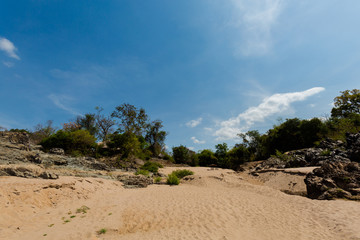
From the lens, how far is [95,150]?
23797 mm

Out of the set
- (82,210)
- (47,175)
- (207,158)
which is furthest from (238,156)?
(47,175)

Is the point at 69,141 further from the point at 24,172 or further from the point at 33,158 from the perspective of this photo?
the point at 24,172

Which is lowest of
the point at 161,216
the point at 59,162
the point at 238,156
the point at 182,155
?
the point at 161,216

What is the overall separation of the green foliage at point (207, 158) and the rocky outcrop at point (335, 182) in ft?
69.1

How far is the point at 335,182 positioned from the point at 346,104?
119 feet

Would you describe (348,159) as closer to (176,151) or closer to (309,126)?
(309,126)

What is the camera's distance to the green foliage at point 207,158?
30.5 meters

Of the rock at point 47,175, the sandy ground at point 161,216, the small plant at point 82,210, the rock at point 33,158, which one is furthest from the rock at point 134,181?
the rock at point 33,158

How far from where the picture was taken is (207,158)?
31031mm

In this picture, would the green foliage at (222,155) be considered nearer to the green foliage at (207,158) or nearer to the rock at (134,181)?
the green foliage at (207,158)

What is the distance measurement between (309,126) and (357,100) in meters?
15.6

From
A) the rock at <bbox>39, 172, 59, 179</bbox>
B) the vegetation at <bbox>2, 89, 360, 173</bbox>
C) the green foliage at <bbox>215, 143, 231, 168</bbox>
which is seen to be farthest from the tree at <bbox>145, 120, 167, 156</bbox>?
the rock at <bbox>39, 172, 59, 179</bbox>

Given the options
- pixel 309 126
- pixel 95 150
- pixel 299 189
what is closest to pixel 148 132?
pixel 95 150

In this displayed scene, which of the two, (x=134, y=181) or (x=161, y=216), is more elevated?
(x=134, y=181)
